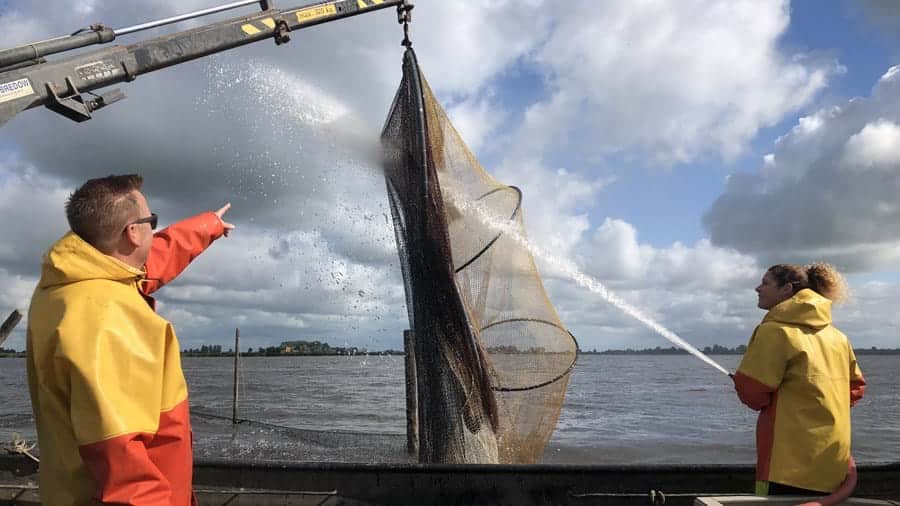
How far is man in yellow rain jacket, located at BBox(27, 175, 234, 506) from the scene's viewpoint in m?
1.95

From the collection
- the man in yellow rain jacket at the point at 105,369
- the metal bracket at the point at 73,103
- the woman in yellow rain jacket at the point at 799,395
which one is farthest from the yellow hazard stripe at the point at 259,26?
the woman in yellow rain jacket at the point at 799,395

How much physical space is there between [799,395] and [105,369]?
3689 millimetres

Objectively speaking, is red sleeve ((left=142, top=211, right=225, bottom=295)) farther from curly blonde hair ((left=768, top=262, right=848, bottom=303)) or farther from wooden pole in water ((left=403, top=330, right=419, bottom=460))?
wooden pole in water ((left=403, top=330, right=419, bottom=460))

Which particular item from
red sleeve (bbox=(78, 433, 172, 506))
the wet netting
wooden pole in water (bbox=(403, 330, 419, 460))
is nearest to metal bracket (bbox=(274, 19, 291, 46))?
the wet netting

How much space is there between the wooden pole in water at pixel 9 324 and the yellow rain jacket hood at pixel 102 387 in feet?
35.1

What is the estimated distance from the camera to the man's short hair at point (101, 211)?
231 centimetres

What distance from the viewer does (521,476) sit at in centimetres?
653

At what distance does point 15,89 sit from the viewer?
231 inches

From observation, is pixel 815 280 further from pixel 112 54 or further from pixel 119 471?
pixel 112 54

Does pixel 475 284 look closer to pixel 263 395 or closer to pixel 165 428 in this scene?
pixel 165 428

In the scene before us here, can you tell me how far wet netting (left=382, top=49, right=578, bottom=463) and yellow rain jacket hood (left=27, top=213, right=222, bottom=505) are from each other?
441 centimetres

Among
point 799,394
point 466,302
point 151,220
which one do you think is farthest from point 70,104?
point 799,394

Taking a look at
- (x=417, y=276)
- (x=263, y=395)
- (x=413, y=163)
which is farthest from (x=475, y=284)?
(x=263, y=395)

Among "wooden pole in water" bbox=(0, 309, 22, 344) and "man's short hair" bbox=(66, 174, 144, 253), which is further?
"wooden pole in water" bbox=(0, 309, 22, 344)
